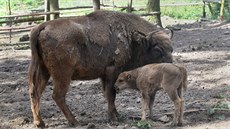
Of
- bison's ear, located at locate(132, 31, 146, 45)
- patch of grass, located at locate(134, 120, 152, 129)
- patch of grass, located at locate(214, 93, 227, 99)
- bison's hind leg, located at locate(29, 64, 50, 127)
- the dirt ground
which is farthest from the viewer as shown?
patch of grass, located at locate(214, 93, 227, 99)

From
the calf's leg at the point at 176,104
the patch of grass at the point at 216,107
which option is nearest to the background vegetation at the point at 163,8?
the patch of grass at the point at 216,107

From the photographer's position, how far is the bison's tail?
7477mm

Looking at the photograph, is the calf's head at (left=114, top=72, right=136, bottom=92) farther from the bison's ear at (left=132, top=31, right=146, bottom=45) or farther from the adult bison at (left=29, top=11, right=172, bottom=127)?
the bison's ear at (left=132, top=31, right=146, bottom=45)

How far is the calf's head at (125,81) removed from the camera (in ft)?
26.0

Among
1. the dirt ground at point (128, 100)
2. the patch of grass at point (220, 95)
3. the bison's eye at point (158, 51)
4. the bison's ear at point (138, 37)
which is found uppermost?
the bison's ear at point (138, 37)

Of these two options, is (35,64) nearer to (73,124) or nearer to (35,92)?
(35,92)

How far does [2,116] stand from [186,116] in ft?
10.6

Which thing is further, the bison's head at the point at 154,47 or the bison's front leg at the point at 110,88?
the bison's head at the point at 154,47

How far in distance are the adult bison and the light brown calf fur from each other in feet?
1.14

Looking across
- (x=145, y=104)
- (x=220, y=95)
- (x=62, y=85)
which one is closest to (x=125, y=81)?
(x=145, y=104)

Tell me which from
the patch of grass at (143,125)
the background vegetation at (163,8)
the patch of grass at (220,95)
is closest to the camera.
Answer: the patch of grass at (143,125)

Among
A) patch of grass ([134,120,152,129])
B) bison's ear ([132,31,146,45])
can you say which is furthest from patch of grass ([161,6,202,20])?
patch of grass ([134,120,152,129])

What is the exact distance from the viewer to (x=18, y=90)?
34.1 ft

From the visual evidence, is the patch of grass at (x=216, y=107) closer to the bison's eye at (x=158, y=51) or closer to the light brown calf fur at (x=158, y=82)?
the light brown calf fur at (x=158, y=82)
